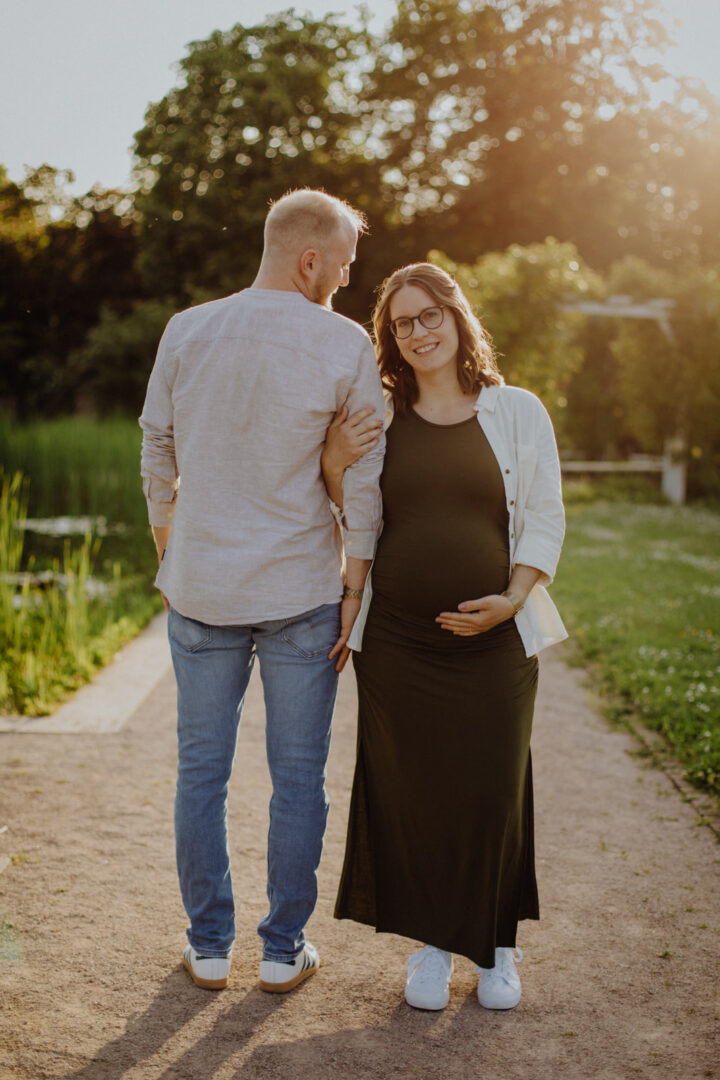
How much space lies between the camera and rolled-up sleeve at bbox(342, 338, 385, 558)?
2.45 metres

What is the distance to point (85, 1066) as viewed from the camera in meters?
2.28

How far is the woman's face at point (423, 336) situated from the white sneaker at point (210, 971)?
1.70m

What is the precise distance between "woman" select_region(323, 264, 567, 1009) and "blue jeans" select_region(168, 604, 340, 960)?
205mm

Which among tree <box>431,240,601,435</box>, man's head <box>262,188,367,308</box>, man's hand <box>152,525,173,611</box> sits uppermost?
tree <box>431,240,601,435</box>

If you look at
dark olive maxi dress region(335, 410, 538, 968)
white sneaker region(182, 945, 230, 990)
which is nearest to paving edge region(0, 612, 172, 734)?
white sneaker region(182, 945, 230, 990)

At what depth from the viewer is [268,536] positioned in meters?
2.41

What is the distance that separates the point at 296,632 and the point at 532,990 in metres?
1.22

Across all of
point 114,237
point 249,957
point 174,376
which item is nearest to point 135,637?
point 249,957

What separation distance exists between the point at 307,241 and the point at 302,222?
5 cm

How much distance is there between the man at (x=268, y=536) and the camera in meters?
2.37

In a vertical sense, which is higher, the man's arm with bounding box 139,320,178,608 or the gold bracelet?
the man's arm with bounding box 139,320,178,608

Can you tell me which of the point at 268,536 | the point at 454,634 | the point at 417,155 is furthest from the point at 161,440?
the point at 417,155

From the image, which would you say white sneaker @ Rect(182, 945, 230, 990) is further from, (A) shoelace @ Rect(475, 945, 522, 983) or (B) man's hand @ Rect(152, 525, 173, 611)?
(B) man's hand @ Rect(152, 525, 173, 611)

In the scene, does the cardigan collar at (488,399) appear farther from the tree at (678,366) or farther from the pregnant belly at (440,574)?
the tree at (678,366)
